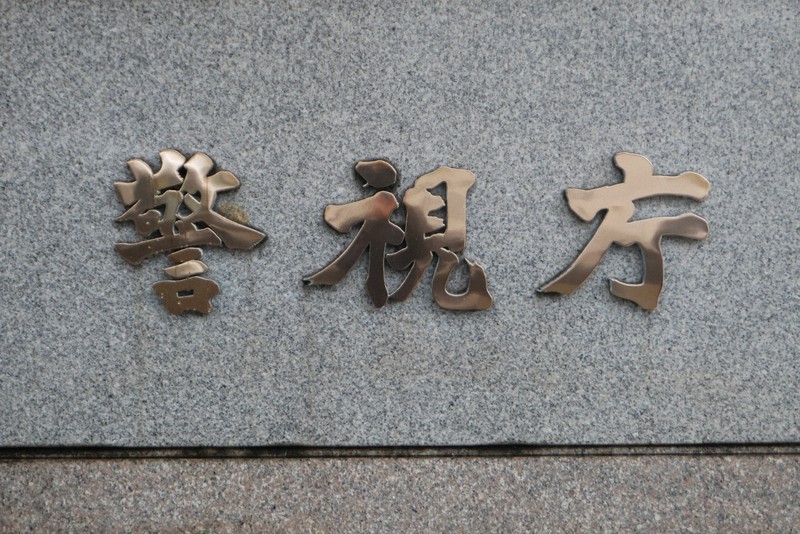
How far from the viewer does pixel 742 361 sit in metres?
2.26

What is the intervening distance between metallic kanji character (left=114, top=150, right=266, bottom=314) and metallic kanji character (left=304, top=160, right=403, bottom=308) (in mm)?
298

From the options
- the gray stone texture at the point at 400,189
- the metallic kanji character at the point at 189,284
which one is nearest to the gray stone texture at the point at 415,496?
the gray stone texture at the point at 400,189

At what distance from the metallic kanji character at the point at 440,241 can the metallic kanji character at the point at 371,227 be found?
0.05 metres

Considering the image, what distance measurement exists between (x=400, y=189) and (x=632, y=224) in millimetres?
899

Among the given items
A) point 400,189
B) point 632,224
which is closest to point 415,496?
point 400,189

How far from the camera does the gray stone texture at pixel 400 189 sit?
2227 mm

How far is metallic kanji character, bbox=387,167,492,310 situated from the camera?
2.17 metres

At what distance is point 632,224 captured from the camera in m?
2.19

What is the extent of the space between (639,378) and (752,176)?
0.91 meters

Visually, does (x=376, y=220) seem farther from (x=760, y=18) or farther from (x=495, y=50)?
(x=760, y=18)

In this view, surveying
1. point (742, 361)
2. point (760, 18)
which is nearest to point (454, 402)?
point (742, 361)

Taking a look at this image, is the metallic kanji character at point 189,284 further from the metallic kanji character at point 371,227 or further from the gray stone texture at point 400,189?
the metallic kanji character at point 371,227

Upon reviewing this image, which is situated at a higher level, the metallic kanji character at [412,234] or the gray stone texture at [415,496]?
the metallic kanji character at [412,234]

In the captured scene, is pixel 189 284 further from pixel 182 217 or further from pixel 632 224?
pixel 632 224
